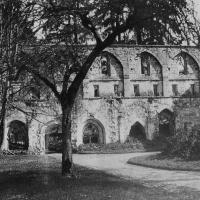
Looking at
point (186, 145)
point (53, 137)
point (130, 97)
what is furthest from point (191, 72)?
point (186, 145)

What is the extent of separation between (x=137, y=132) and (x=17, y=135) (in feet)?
38.2

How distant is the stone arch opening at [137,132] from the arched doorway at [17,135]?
395 inches

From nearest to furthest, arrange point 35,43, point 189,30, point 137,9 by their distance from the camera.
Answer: point 189,30, point 137,9, point 35,43

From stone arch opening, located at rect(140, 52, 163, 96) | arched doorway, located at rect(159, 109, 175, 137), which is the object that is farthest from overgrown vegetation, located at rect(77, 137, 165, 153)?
stone arch opening, located at rect(140, 52, 163, 96)

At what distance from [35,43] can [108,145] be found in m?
22.0

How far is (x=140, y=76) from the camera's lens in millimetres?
39625

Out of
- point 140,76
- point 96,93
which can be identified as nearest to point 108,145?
point 96,93

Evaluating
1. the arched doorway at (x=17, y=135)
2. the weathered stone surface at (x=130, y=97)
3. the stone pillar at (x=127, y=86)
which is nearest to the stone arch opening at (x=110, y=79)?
the weathered stone surface at (x=130, y=97)

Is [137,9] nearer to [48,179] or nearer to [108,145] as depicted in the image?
[48,179]

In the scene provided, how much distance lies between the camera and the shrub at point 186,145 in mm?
20750

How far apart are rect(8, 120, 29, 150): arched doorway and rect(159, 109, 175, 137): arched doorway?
43.3ft

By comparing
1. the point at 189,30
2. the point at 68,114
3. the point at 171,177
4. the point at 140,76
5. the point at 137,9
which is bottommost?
the point at 171,177

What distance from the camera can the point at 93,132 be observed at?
124 ft

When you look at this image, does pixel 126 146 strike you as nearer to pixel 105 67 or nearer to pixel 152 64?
pixel 105 67
